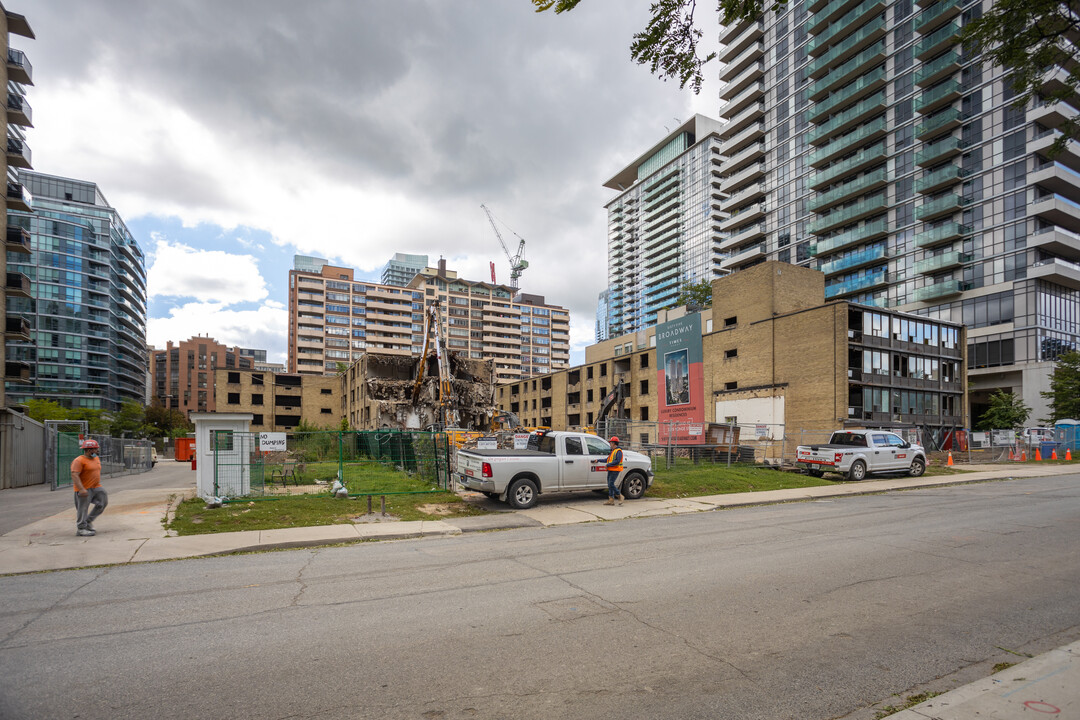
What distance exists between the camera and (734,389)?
158 ft

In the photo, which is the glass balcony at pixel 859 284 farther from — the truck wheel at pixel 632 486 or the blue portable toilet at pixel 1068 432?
the truck wheel at pixel 632 486

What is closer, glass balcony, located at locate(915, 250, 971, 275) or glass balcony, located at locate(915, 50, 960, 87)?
glass balcony, located at locate(915, 250, 971, 275)

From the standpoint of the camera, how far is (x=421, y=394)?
46.5 m

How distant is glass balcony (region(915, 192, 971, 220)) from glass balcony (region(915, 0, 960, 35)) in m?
18.1

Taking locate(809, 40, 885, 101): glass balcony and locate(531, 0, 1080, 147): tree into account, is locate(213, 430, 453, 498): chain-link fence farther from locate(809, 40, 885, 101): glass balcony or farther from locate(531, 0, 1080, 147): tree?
locate(809, 40, 885, 101): glass balcony

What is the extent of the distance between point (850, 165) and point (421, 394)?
57733 mm

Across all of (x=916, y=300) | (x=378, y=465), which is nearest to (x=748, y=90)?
(x=916, y=300)

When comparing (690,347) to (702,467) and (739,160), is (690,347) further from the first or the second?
(739,160)

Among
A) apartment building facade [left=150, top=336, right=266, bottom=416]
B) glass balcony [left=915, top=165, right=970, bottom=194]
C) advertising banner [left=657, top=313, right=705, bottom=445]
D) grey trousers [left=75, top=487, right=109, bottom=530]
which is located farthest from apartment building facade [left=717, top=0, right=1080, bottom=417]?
apartment building facade [left=150, top=336, right=266, bottom=416]

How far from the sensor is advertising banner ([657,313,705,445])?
163ft

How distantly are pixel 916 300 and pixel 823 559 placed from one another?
63160mm

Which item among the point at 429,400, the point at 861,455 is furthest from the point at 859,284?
the point at 861,455

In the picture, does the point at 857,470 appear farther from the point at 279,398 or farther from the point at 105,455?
the point at 279,398

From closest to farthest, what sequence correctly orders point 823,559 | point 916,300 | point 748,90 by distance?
point 823,559 → point 916,300 → point 748,90
